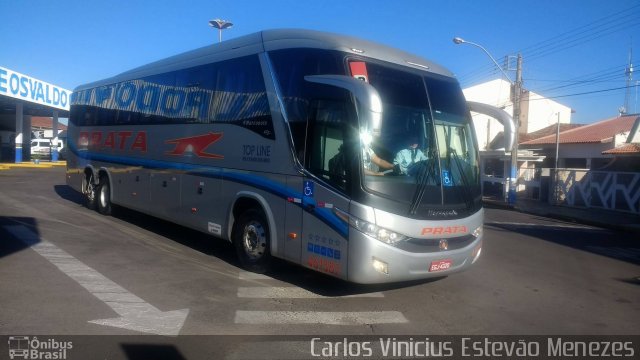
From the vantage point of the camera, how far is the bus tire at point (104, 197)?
12828 mm

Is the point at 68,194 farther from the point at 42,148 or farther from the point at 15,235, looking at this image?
the point at 42,148

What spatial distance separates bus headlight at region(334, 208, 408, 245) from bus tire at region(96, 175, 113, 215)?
28.8 ft

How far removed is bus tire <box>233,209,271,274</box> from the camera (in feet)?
24.5

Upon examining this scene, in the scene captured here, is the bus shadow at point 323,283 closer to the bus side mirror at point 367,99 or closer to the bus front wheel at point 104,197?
the bus side mirror at point 367,99

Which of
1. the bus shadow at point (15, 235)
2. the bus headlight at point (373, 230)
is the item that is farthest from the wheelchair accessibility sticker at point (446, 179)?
the bus shadow at point (15, 235)

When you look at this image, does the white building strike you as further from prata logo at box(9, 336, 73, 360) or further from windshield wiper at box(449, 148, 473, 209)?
prata logo at box(9, 336, 73, 360)

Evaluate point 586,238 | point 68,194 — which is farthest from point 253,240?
point 68,194

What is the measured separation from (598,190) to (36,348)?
22.9 meters

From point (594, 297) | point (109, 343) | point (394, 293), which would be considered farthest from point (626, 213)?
point (109, 343)

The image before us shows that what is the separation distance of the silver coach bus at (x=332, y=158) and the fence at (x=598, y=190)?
1686 cm

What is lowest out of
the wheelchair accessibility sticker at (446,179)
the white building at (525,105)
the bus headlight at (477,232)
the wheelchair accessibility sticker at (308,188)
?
the bus headlight at (477,232)

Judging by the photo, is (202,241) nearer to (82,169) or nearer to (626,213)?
(82,169)

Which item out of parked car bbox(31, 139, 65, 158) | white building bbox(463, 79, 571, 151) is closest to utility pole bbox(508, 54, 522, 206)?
white building bbox(463, 79, 571, 151)

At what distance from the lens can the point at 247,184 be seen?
7629 mm
